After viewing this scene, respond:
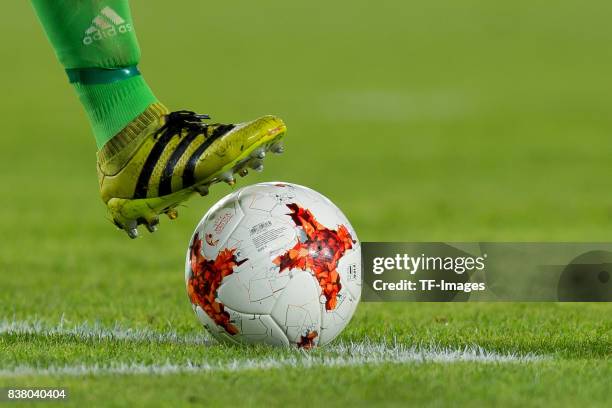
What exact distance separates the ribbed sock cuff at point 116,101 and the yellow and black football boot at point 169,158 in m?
0.04

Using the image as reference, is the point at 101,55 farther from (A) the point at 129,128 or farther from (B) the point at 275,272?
(B) the point at 275,272

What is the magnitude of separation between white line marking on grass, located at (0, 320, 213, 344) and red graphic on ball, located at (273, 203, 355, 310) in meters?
0.86

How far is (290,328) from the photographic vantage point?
597 centimetres

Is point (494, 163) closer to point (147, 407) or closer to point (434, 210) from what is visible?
point (434, 210)

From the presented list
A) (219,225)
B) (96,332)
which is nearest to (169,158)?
(219,225)

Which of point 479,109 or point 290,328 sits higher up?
point 290,328

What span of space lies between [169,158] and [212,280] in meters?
0.71

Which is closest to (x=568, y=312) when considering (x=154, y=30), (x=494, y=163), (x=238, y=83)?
(x=494, y=163)

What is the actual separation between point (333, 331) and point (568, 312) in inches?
112

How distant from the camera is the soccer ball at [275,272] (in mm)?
5953

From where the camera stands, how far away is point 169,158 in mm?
6113

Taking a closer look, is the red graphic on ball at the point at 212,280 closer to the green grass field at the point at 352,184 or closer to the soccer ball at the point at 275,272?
the soccer ball at the point at 275,272

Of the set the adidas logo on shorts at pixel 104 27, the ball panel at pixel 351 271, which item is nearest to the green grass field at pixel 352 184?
the ball panel at pixel 351 271

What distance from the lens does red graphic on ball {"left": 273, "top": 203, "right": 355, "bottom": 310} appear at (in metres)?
5.97
